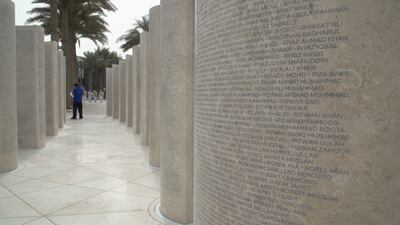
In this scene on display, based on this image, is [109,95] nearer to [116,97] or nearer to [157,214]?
[116,97]

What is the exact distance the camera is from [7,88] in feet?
27.6

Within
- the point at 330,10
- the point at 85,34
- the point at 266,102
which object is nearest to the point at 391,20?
the point at 330,10

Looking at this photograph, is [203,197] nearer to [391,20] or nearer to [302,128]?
[302,128]

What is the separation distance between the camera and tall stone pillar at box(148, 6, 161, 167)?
27.9ft

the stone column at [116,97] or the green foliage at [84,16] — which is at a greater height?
the green foliage at [84,16]

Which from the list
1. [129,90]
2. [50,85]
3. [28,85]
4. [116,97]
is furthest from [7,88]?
[116,97]

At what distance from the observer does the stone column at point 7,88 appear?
8289 mm

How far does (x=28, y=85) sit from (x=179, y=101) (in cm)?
818

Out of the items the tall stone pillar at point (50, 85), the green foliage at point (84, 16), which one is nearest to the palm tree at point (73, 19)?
the green foliage at point (84, 16)

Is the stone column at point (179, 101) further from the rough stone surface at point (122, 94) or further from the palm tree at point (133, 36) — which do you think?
the palm tree at point (133, 36)

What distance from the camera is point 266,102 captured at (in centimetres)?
240

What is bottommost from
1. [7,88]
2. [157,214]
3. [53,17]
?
[157,214]

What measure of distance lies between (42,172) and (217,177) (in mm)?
6862

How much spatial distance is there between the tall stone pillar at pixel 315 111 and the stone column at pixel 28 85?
10.3 metres
